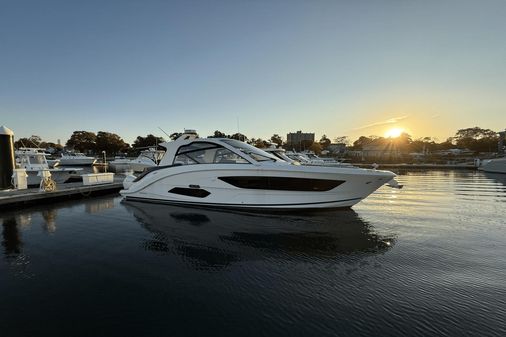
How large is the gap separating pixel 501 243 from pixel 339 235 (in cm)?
334

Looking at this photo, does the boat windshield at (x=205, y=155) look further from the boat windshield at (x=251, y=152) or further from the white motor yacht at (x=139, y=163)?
the white motor yacht at (x=139, y=163)

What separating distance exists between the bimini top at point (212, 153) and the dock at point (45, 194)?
5055mm

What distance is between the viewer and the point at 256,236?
22.2 ft

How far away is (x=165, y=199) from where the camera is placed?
10.8 meters

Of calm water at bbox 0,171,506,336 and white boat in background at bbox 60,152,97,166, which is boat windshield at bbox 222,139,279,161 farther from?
white boat in background at bbox 60,152,97,166

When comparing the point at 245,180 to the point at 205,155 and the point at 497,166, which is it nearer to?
the point at 205,155

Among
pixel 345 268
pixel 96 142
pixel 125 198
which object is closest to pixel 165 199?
pixel 125 198

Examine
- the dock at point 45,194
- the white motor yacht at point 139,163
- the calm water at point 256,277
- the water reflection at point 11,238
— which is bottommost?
the calm water at point 256,277

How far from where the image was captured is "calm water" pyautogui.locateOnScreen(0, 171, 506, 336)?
10.9 ft

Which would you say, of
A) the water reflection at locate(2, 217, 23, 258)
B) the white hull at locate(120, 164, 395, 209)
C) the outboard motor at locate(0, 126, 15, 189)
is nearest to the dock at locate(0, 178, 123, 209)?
the outboard motor at locate(0, 126, 15, 189)

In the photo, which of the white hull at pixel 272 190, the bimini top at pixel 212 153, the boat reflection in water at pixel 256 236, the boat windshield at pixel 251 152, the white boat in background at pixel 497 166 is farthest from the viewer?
the white boat in background at pixel 497 166

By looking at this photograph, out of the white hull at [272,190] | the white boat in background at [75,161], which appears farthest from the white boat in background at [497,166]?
the white boat in background at [75,161]

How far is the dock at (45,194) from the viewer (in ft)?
33.8

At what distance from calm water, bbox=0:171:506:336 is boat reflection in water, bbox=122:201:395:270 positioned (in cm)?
4
